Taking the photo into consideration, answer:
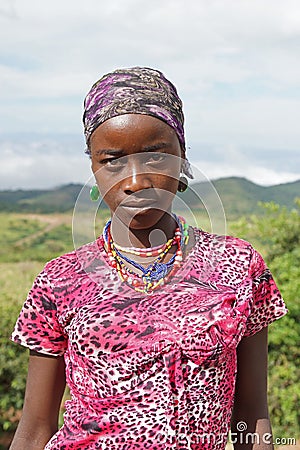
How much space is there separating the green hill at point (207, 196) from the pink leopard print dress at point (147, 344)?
0.17 m

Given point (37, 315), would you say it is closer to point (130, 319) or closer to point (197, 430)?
point (130, 319)

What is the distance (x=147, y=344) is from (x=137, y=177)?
1.24 feet

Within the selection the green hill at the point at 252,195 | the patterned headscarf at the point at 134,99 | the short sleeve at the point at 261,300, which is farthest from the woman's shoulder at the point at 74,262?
the green hill at the point at 252,195

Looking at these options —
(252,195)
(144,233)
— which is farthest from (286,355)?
(144,233)

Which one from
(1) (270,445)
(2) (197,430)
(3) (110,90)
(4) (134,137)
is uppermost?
(3) (110,90)

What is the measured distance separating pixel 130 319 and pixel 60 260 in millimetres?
270

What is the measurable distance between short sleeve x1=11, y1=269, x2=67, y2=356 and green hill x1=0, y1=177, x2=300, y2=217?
0.81 feet

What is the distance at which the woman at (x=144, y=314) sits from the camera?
1.43 meters

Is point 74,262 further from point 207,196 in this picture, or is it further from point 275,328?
point 275,328

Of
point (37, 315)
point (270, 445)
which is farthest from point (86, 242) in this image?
point (270, 445)

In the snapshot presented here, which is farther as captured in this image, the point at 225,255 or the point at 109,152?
the point at 225,255

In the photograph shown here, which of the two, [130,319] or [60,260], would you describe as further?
[60,260]

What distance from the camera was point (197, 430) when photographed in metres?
1.45

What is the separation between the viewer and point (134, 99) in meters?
1.48
